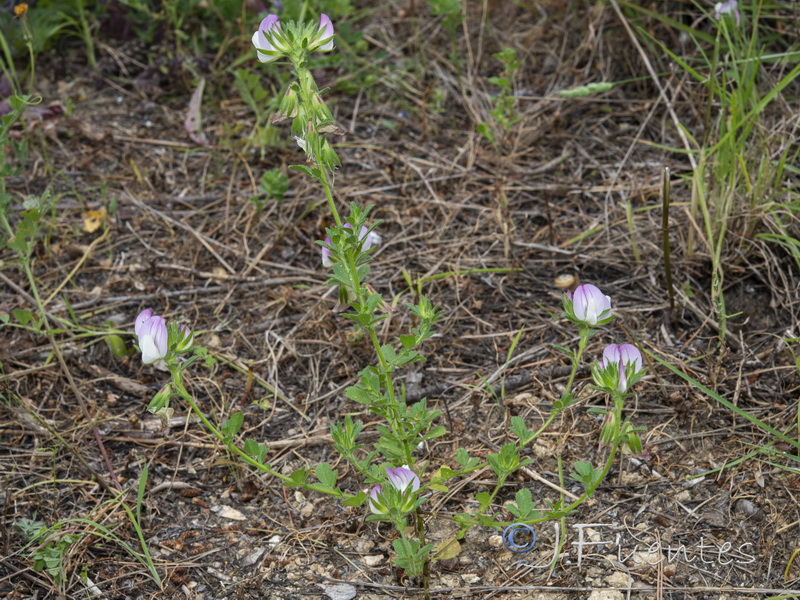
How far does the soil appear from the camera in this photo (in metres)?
2.07

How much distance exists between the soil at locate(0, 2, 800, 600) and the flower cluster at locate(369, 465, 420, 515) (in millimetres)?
284

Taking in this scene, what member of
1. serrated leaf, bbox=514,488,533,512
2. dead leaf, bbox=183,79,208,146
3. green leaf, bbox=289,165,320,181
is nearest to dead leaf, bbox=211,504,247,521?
serrated leaf, bbox=514,488,533,512

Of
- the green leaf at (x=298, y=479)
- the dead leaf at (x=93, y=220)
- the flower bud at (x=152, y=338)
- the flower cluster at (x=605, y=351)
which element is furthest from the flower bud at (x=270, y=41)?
the dead leaf at (x=93, y=220)

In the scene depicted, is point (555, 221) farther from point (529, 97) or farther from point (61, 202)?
point (61, 202)

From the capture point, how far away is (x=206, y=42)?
404 centimetres

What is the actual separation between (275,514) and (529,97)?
216 centimetres

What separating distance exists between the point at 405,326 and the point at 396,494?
0.95 meters

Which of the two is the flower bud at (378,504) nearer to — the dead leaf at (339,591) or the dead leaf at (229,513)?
the dead leaf at (339,591)

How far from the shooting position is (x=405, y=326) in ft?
8.90

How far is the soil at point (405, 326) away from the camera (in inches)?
81.4

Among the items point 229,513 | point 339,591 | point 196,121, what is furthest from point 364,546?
point 196,121

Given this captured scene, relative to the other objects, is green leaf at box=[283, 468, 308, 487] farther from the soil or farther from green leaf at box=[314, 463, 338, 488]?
the soil

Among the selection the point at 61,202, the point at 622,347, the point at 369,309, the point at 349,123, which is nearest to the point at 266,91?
the point at 349,123

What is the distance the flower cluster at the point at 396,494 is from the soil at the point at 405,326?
0.28 metres
